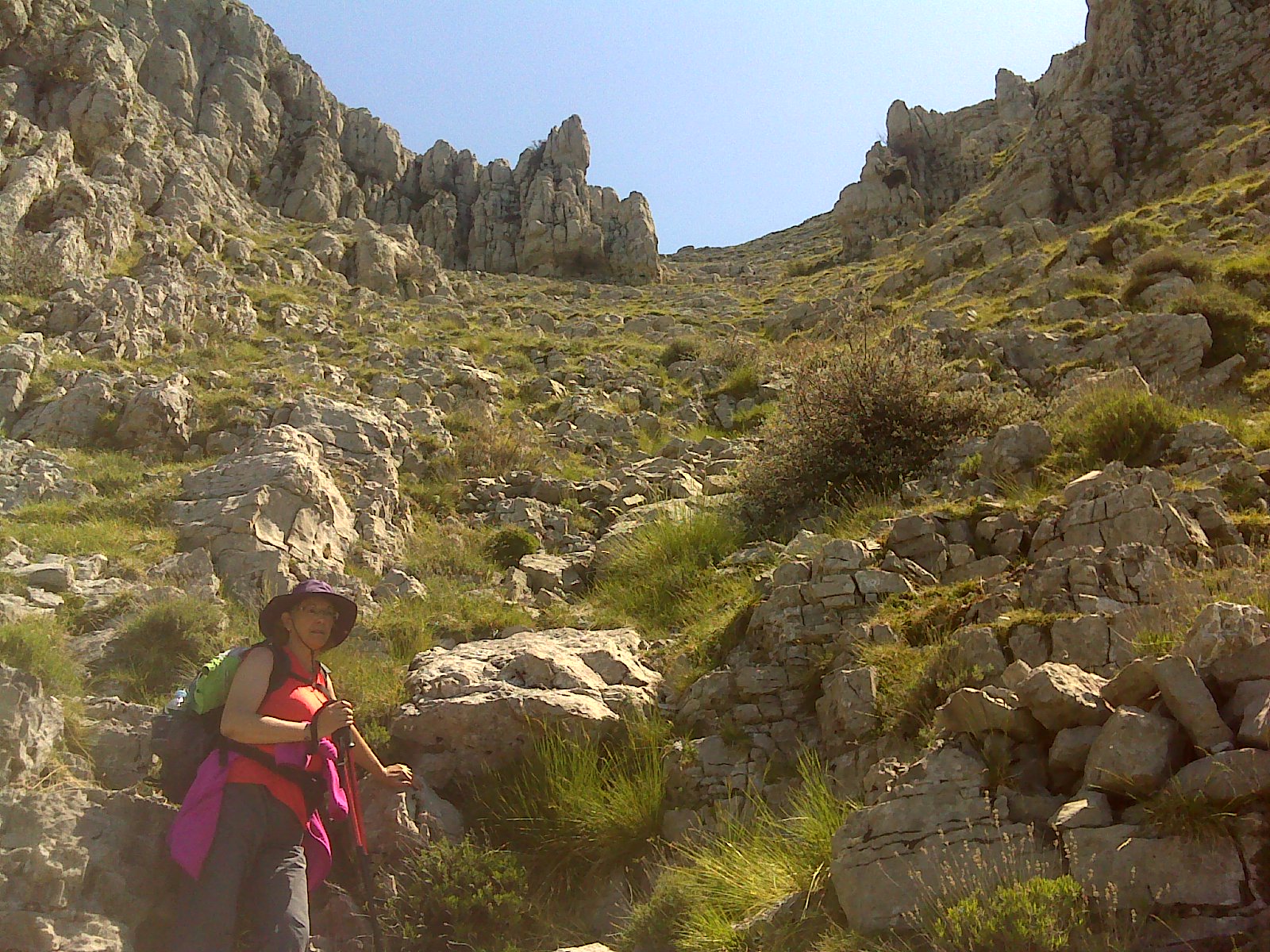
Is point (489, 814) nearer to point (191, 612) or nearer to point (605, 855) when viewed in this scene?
point (605, 855)

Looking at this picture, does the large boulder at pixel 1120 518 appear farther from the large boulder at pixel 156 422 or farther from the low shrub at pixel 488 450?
the large boulder at pixel 156 422

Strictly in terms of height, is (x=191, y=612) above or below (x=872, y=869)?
above

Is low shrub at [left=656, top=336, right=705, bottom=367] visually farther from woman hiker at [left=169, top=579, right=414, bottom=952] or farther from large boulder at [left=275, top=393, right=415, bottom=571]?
woman hiker at [left=169, top=579, right=414, bottom=952]

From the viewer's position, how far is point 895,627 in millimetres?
5359

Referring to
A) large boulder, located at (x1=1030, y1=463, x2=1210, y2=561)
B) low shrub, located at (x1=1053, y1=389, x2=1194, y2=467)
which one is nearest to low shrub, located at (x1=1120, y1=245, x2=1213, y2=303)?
low shrub, located at (x1=1053, y1=389, x2=1194, y2=467)

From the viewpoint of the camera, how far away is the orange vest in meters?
4.07

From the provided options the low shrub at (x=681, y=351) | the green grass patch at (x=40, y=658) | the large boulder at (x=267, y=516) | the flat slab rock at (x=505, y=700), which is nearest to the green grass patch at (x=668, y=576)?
the flat slab rock at (x=505, y=700)

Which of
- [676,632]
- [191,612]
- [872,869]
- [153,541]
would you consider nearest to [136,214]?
[153,541]

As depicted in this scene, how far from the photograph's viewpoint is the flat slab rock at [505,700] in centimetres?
539

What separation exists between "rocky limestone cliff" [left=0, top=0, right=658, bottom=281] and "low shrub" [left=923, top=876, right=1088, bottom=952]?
1617cm

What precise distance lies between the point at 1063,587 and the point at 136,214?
2009cm

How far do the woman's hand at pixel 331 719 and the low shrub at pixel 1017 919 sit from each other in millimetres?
2849

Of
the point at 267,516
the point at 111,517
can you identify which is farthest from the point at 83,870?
the point at 111,517

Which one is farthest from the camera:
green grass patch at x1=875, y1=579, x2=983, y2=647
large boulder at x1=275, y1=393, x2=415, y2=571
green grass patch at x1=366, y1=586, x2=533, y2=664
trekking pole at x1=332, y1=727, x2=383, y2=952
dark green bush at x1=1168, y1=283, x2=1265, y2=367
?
dark green bush at x1=1168, y1=283, x2=1265, y2=367
